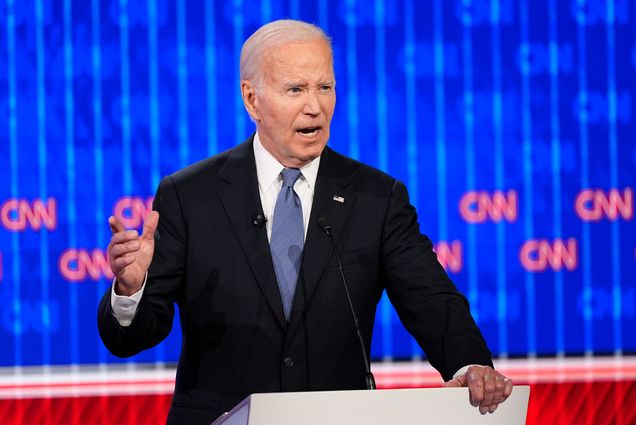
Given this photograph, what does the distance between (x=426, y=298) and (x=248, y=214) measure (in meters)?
0.40

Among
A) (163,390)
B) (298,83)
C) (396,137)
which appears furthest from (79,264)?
(298,83)

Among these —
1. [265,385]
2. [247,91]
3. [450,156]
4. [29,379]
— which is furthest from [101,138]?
[265,385]

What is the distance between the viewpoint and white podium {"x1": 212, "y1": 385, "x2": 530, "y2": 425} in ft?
4.80

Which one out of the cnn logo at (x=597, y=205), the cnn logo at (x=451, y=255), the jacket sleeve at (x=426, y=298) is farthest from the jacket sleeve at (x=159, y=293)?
the cnn logo at (x=597, y=205)

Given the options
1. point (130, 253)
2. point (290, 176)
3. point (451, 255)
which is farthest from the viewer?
point (451, 255)

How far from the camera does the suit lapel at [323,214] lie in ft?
6.88

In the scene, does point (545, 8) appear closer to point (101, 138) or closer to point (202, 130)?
point (202, 130)

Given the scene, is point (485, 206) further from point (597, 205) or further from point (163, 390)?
point (163, 390)

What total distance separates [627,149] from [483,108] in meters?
0.52

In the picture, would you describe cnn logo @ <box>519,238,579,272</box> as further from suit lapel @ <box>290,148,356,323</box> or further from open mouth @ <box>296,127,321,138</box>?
open mouth @ <box>296,127,321,138</box>

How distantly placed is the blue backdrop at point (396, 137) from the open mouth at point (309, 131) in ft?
4.65

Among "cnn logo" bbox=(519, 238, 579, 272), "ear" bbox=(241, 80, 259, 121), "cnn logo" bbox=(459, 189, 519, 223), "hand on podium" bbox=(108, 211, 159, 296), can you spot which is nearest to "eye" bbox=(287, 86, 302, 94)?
"ear" bbox=(241, 80, 259, 121)

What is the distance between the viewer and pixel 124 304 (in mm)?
1920

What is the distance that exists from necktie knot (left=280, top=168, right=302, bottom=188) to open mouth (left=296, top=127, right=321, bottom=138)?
0.28 ft
